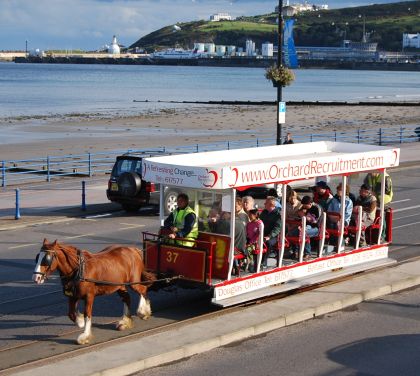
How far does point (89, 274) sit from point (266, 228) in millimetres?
3807

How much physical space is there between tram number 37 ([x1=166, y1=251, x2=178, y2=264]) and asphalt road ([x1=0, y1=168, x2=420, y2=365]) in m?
0.79

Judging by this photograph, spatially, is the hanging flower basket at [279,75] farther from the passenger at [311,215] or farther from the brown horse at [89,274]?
the brown horse at [89,274]

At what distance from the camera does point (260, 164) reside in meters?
14.2

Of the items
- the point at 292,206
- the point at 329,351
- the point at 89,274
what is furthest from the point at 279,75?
the point at 89,274

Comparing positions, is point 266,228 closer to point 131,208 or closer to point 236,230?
point 236,230

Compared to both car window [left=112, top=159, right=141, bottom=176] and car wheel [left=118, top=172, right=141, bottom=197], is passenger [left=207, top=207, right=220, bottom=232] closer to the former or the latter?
car wheel [left=118, top=172, right=141, bottom=197]

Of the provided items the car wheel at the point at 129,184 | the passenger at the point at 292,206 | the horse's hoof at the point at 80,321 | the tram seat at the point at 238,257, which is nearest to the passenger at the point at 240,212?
the tram seat at the point at 238,257

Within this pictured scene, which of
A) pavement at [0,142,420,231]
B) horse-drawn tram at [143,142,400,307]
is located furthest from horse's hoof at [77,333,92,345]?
pavement at [0,142,420,231]

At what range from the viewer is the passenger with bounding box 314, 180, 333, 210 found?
16906mm

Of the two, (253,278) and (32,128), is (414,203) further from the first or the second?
(32,128)

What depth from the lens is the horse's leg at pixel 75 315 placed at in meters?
12.6

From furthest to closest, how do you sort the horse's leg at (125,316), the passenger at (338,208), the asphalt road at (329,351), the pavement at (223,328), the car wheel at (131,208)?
the car wheel at (131,208) → the passenger at (338,208) → the horse's leg at (125,316) → the asphalt road at (329,351) → the pavement at (223,328)

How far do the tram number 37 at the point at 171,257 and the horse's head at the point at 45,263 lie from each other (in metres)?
2.61

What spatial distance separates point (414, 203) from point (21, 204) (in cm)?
1242
